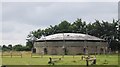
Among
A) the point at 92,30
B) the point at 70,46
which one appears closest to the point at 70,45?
the point at 70,46

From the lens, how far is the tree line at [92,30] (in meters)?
134

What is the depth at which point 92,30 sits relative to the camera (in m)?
138

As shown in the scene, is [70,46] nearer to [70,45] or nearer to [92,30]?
[70,45]

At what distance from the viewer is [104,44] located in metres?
116

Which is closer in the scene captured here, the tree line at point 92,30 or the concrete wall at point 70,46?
the concrete wall at point 70,46

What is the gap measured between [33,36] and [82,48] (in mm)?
48386

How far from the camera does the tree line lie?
134 meters

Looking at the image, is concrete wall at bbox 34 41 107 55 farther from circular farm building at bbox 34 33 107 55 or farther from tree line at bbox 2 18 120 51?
tree line at bbox 2 18 120 51

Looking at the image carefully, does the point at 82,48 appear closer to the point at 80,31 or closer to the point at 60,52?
the point at 60,52

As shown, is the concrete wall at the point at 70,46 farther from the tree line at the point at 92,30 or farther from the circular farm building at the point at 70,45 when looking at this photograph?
the tree line at the point at 92,30

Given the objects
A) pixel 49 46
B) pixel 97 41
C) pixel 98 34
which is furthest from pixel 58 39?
pixel 98 34

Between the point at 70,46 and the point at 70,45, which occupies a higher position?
the point at 70,45

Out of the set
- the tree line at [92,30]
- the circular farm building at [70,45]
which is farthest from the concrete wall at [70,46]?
the tree line at [92,30]

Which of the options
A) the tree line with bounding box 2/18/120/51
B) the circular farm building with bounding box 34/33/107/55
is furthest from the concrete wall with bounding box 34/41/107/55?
the tree line with bounding box 2/18/120/51
